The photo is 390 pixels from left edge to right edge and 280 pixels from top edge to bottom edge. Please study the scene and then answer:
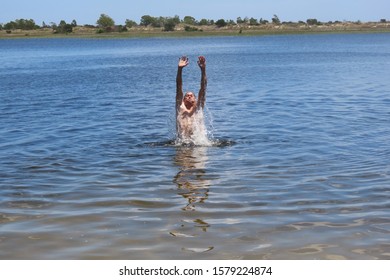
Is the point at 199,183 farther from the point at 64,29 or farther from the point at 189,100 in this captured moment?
the point at 64,29

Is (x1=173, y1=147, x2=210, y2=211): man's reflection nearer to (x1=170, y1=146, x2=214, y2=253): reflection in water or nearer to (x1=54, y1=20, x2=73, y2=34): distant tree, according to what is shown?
(x1=170, y1=146, x2=214, y2=253): reflection in water

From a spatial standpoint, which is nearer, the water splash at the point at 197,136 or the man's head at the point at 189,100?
the man's head at the point at 189,100

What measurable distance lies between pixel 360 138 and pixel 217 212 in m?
8.94

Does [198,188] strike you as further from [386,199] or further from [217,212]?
[386,199]

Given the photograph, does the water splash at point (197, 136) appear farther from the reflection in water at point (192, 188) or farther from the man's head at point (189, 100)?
the reflection in water at point (192, 188)

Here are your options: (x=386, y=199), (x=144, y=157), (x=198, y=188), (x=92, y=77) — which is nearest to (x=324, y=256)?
(x=386, y=199)

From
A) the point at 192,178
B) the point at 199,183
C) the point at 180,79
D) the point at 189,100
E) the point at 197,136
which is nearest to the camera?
the point at 199,183

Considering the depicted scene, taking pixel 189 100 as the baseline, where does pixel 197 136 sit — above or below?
below

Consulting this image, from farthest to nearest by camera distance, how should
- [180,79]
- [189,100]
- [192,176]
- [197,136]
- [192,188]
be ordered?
[197,136] → [189,100] → [180,79] → [192,176] → [192,188]

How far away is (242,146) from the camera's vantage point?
52.3 ft

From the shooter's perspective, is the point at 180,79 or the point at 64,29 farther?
the point at 64,29

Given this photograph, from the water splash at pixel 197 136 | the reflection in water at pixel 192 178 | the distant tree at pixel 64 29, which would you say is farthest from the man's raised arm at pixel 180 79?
the distant tree at pixel 64 29

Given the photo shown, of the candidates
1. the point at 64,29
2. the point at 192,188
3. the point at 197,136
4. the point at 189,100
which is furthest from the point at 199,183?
the point at 64,29

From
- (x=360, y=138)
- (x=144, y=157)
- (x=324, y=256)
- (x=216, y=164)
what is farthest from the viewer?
(x=360, y=138)
